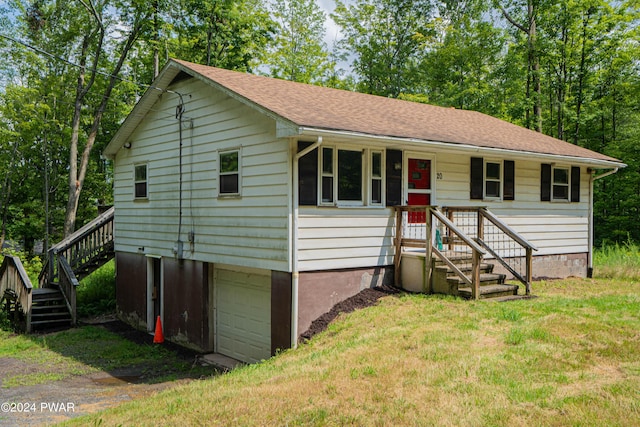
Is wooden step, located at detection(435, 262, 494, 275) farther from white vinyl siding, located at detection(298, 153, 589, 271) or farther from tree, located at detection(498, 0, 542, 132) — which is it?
tree, located at detection(498, 0, 542, 132)

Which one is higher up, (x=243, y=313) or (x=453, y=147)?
(x=453, y=147)

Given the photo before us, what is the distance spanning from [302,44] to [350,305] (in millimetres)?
28576

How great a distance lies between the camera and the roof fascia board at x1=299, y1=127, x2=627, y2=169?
9.40m

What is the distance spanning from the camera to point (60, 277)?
52.7 ft

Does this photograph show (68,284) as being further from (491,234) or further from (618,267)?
(618,267)

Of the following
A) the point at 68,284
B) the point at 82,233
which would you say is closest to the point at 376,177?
the point at 68,284

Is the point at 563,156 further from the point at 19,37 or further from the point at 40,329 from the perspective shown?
the point at 19,37

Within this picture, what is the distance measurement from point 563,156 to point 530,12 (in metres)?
16.6

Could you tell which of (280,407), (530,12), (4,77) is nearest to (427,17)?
(530,12)

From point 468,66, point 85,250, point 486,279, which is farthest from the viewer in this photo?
point 468,66

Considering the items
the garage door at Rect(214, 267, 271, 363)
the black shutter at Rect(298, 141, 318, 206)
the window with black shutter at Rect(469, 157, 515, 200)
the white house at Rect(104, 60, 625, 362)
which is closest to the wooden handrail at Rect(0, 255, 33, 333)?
the white house at Rect(104, 60, 625, 362)

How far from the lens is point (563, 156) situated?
45.9 ft

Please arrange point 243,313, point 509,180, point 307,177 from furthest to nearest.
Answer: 1. point 509,180
2. point 243,313
3. point 307,177

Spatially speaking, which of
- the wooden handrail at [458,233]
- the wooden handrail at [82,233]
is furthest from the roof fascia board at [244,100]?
the wooden handrail at [82,233]
